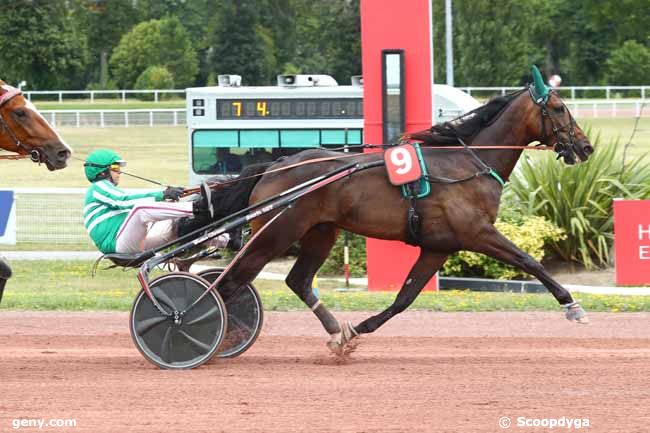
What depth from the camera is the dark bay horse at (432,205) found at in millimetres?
7395

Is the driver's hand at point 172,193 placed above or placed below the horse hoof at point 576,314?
above

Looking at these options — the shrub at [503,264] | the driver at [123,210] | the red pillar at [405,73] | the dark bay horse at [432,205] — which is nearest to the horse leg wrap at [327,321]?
the dark bay horse at [432,205]

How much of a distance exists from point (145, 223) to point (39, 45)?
40193 mm

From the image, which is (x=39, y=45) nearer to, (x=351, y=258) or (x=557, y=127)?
(x=351, y=258)

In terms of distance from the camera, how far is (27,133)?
23.7 ft

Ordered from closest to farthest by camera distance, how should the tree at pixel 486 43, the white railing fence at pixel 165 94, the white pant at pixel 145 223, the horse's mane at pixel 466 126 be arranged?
1. the white pant at pixel 145 223
2. the horse's mane at pixel 466 126
3. the white railing fence at pixel 165 94
4. the tree at pixel 486 43

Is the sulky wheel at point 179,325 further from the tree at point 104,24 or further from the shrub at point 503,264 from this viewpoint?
the tree at point 104,24

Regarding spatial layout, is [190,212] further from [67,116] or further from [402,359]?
[67,116]

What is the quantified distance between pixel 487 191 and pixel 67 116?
31.0m

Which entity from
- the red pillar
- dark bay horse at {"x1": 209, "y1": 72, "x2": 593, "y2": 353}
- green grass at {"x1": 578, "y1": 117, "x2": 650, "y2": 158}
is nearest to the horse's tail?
dark bay horse at {"x1": 209, "y1": 72, "x2": 593, "y2": 353}

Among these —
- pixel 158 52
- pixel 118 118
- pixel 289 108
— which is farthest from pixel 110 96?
pixel 289 108

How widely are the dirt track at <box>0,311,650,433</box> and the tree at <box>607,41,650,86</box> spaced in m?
35.9

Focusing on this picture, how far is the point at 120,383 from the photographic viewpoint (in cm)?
691

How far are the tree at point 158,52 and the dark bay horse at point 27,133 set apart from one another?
4045cm
